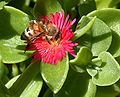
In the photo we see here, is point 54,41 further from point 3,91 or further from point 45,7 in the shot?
point 3,91

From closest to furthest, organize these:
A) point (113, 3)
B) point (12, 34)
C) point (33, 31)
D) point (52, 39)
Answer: point (33, 31)
point (52, 39)
point (12, 34)
point (113, 3)

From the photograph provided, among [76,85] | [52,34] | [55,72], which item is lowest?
[76,85]

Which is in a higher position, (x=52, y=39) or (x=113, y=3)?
(x=52, y=39)

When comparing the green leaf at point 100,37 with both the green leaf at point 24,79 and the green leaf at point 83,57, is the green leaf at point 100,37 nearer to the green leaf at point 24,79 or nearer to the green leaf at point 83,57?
the green leaf at point 83,57

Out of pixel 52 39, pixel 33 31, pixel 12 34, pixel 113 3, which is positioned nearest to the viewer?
pixel 33 31

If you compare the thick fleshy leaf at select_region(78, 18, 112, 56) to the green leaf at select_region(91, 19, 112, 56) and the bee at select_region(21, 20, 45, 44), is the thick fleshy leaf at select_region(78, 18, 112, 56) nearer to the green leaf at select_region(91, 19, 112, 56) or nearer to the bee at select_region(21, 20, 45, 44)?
the green leaf at select_region(91, 19, 112, 56)

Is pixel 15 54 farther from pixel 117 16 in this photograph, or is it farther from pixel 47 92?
pixel 117 16

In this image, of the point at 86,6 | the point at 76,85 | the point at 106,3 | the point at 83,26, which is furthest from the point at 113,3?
the point at 76,85
